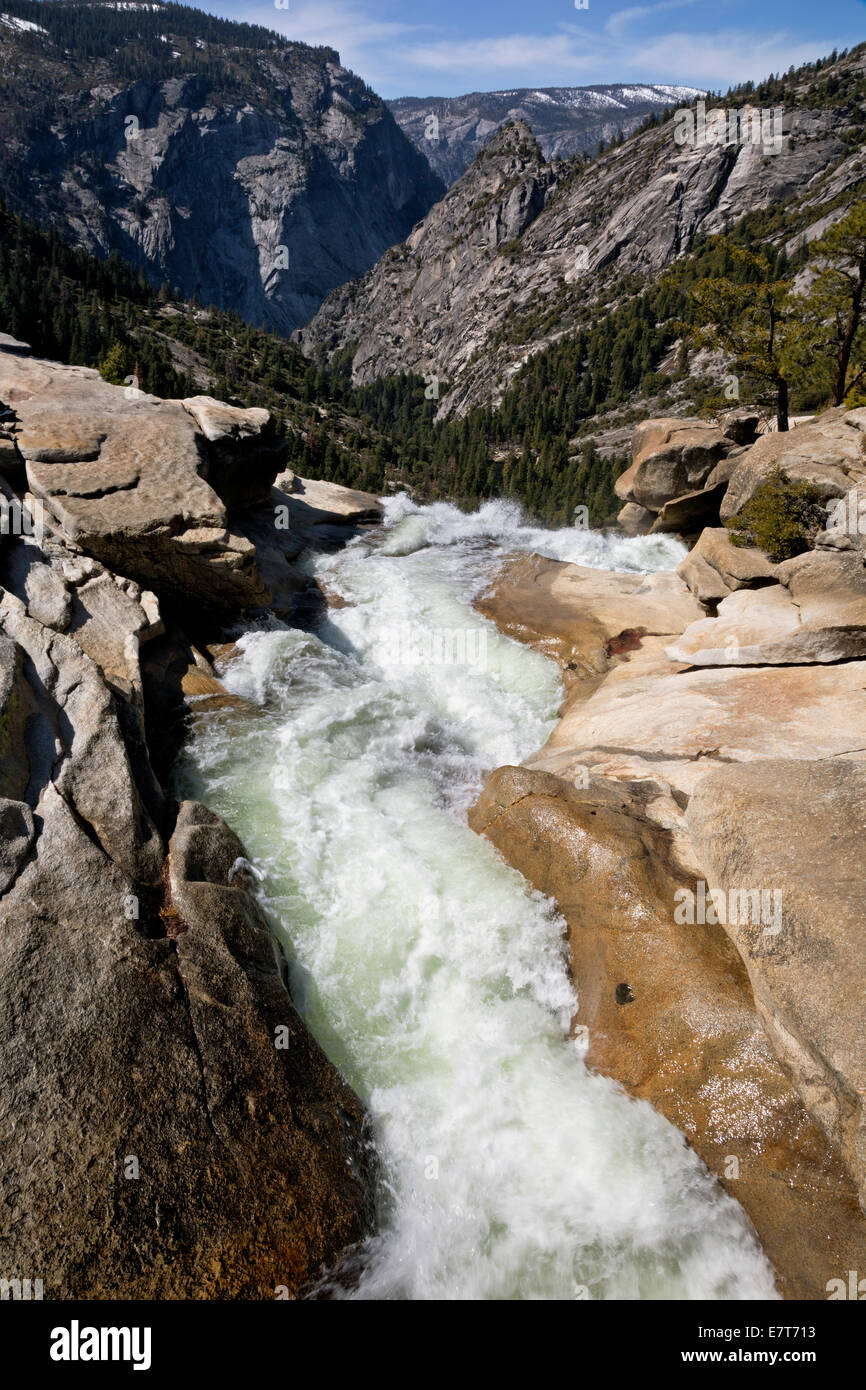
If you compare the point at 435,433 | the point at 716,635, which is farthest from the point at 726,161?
the point at 716,635

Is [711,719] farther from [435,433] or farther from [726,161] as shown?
[726,161]

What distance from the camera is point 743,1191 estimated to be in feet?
25.0

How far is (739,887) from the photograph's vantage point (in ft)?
30.2

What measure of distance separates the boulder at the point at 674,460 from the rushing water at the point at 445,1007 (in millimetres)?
20949

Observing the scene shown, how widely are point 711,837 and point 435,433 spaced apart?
177 m

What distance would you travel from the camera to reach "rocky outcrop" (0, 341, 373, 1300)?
20.8 ft

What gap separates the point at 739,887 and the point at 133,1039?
27.1ft

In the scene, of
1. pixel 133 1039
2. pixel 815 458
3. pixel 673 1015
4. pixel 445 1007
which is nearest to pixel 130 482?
pixel 133 1039

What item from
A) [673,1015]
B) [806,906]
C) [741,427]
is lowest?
[673,1015]

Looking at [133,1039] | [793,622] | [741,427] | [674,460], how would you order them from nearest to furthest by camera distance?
[133,1039] → [793,622] → [741,427] → [674,460]

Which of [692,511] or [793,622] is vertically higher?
[692,511]

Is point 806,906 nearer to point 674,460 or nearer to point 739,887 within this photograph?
point 739,887

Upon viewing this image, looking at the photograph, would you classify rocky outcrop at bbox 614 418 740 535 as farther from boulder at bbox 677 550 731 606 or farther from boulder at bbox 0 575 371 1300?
boulder at bbox 0 575 371 1300

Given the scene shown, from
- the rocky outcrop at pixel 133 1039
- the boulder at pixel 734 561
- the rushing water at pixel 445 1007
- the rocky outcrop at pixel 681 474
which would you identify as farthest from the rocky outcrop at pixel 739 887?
the rocky outcrop at pixel 681 474
